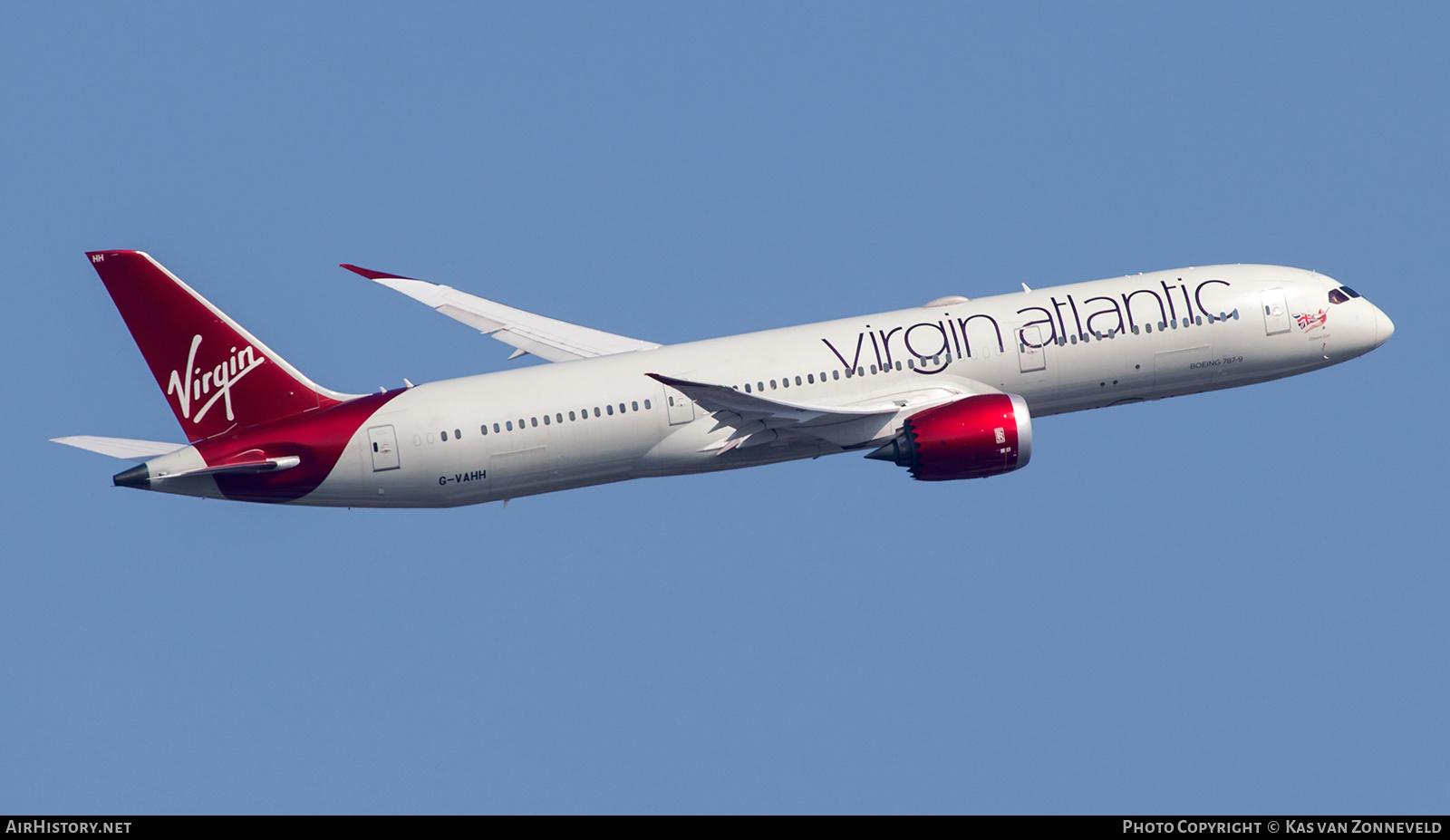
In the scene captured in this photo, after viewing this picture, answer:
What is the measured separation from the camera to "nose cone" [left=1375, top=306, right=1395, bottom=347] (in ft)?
176

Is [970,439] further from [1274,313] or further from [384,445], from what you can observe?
[384,445]

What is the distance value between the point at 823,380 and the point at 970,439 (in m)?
4.50

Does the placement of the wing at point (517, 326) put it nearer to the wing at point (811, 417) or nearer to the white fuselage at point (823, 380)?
the white fuselage at point (823, 380)

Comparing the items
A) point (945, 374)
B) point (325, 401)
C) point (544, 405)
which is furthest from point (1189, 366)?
point (325, 401)

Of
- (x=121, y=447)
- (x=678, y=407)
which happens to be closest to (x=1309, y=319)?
(x=678, y=407)

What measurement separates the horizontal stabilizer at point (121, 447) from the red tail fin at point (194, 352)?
883 millimetres

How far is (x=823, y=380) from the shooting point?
50188mm

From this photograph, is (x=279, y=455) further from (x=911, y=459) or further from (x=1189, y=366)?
(x=1189, y=366)

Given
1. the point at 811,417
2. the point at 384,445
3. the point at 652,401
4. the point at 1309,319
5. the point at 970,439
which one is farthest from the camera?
the point at 1309,319

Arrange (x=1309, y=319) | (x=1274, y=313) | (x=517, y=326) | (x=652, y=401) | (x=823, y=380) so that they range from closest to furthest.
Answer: (x=652, y=401), (x=823, y=380), (x=1274, y=313), (x=1309, y=319), (x=517, y=326)

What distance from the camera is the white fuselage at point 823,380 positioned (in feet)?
162

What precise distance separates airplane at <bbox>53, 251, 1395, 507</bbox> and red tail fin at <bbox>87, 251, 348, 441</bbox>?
0.15 ft

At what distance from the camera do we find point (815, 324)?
169 ft

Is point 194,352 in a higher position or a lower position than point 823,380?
higher
